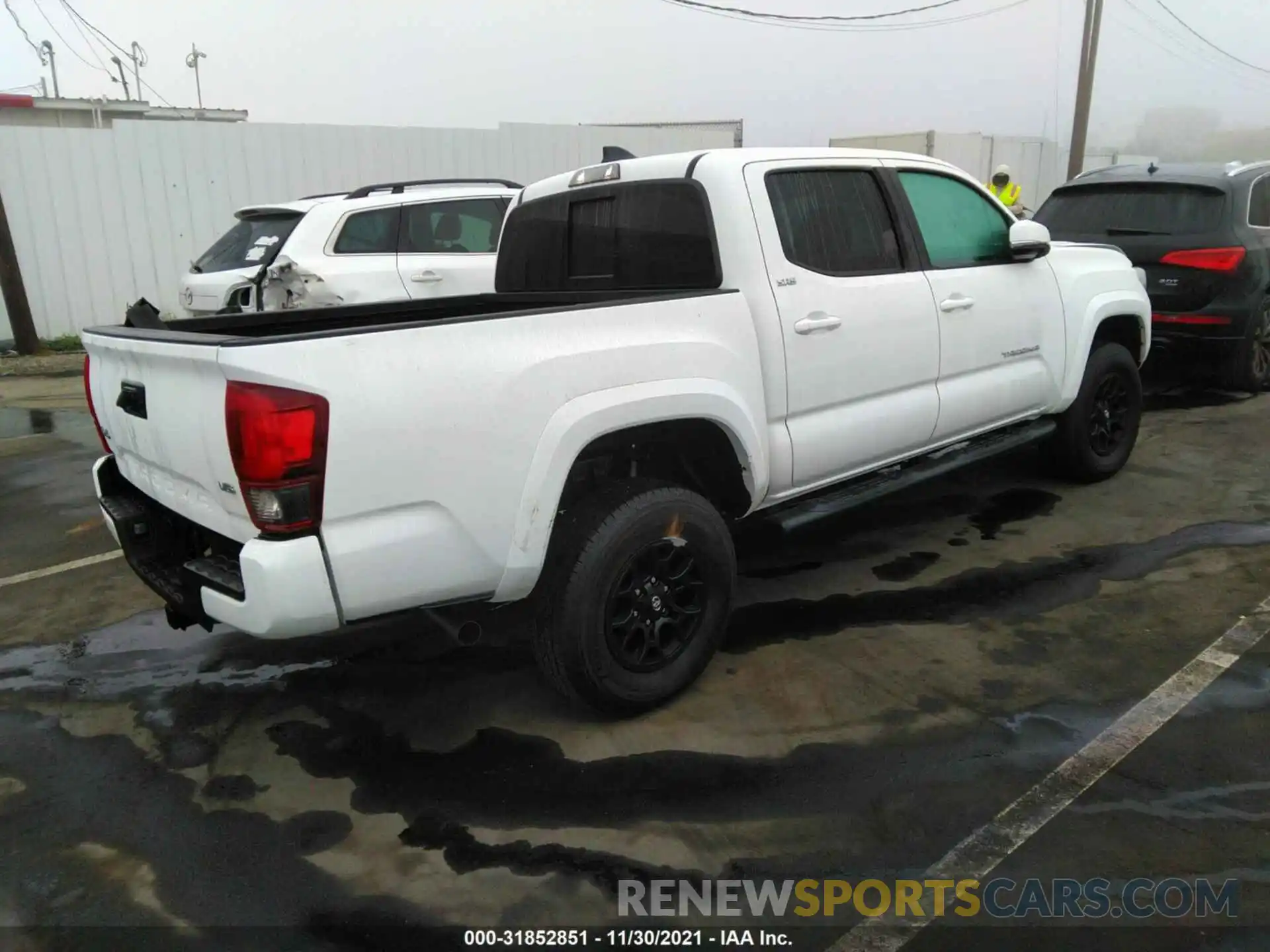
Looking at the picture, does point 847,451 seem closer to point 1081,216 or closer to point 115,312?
point 1081,216

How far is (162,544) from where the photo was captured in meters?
3.27

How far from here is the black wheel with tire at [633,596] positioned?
3008mm

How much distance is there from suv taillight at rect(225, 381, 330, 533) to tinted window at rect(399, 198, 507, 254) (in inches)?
232

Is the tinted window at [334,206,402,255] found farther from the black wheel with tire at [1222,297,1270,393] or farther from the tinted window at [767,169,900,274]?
the black wheel with tire at [1222,297,1270,393]

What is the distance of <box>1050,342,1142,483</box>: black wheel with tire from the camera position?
5.30 metres

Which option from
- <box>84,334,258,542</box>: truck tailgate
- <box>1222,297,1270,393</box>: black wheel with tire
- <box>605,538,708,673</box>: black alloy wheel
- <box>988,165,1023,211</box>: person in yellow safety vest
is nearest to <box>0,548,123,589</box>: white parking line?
<box>84,334,258,542</box>: truck tailgate

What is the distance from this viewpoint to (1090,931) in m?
2.34

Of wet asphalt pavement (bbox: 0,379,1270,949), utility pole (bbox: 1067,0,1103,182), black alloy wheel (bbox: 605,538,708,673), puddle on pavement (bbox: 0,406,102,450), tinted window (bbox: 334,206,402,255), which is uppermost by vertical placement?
utility pole (bbox: 1067,0,1103,182)

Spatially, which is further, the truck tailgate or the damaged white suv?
the damaged white suv

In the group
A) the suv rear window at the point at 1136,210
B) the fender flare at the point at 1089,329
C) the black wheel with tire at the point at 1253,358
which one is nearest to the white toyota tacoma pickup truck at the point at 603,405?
the fender flare at the point at 1089,329

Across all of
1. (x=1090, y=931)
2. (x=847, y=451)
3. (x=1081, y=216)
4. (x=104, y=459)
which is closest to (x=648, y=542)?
(x=847, y=451)

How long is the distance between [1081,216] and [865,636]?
538 centimetres

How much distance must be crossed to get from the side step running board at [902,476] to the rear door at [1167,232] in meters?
2.72

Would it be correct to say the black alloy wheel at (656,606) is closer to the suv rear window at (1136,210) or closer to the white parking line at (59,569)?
the white parking line at (59,569)
